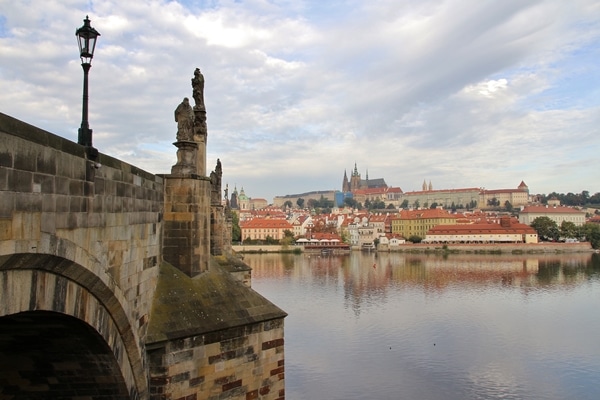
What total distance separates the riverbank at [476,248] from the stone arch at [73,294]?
3552 inches

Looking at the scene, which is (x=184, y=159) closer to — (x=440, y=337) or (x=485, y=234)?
(x=440, y=337)

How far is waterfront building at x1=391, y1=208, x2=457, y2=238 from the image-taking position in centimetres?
12306

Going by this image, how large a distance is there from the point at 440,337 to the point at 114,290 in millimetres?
26218

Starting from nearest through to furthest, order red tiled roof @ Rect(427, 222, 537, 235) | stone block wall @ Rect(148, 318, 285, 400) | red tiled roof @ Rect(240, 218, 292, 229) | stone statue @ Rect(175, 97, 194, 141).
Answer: stone block wall @ Rect(148, 318, 285, 400) → stone statue @ Rect(175, 97, 194, 141) → red tiled roof @ Rect(427, 222, 537, 235) → red tiled roof @ Rect(240, 218, 292, 229)

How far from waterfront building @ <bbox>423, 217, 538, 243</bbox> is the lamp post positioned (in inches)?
4221

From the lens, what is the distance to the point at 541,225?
111625mm

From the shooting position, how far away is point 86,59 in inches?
227

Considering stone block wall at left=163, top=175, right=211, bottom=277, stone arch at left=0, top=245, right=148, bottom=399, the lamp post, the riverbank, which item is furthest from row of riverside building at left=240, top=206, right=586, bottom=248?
the lamp post

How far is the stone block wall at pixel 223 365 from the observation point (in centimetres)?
757

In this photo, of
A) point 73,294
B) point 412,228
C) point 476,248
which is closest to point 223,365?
point 73,294

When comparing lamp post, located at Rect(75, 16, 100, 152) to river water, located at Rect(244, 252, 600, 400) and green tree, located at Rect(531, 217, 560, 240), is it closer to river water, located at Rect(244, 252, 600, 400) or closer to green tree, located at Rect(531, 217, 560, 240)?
river water, located at Rect(244, 252, 600, 400)

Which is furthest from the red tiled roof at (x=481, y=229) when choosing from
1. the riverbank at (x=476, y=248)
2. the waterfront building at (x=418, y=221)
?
the waterfront building at (x=418, y=221)

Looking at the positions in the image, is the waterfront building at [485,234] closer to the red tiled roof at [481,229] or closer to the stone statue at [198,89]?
the red tiled roof at [481,229]

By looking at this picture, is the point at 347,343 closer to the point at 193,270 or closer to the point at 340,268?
the point at 193,270
